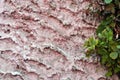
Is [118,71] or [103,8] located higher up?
[103,8]

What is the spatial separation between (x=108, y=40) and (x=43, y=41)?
0.86 feet

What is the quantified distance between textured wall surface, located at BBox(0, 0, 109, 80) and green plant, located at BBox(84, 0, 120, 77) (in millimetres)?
48

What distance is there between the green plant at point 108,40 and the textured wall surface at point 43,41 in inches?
1.9

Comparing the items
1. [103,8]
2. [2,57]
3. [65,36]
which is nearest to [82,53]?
[65,36]

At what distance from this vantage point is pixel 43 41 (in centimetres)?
124

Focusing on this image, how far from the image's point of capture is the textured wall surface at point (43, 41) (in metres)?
1.21

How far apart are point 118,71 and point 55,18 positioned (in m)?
0.34

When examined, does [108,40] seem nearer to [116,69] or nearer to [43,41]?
[116,69]

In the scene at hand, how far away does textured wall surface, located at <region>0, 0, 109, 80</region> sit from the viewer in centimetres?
121

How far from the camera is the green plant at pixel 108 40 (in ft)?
3.89

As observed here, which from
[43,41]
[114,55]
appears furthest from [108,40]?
[43,41]

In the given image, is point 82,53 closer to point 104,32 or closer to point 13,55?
point 104,32

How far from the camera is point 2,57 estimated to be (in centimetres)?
121

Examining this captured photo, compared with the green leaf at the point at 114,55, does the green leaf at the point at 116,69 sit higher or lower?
lower
